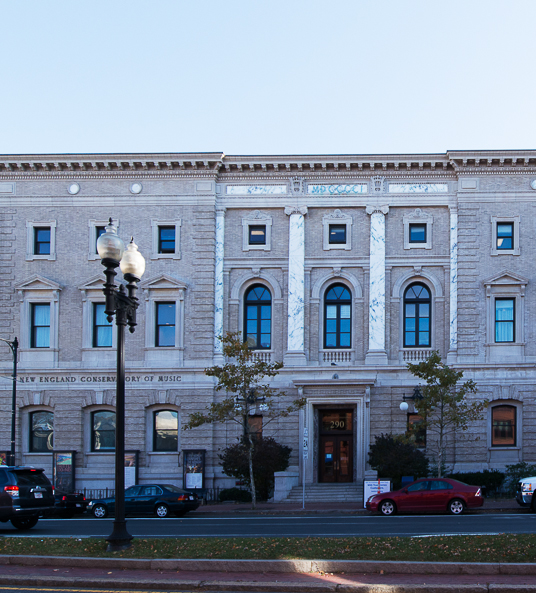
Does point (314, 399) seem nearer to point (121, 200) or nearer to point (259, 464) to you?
point (259, 464)

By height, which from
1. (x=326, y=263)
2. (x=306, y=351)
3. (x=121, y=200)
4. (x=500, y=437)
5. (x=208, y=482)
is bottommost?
(x=208, y=482)

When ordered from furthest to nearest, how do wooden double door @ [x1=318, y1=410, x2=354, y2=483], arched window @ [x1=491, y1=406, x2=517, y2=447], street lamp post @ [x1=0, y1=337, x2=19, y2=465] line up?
wooden double door @ [x1=318, y1=410, x2=354, y2=483]
arched window @ [x1=491, y1=406, x2=517, y2=447]
street lamp post @ [x1=0, y1=337, x2=19, y2=465]

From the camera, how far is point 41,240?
39094 millimetres

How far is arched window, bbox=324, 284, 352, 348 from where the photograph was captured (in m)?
38.0

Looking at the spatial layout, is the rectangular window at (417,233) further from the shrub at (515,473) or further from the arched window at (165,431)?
the arched window at (165,431)

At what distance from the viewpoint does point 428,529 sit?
2069cm

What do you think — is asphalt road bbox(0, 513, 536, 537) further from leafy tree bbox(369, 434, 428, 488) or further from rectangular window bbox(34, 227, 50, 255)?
rectangular window bbox(34, 227, 50, 255)

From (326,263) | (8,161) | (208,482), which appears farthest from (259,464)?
(8,161)

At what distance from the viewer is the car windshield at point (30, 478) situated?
2188cm

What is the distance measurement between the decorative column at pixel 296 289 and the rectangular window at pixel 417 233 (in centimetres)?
514

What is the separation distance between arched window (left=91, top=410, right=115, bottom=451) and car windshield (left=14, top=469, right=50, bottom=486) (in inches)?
586

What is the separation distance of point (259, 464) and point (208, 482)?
4.16 metres

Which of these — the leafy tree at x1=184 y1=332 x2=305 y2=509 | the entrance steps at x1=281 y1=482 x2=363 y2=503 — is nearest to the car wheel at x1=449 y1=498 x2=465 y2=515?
A: the entrance steps at x1=281 y1=482 x2=363 y2=503

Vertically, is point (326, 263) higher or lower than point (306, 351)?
higher
